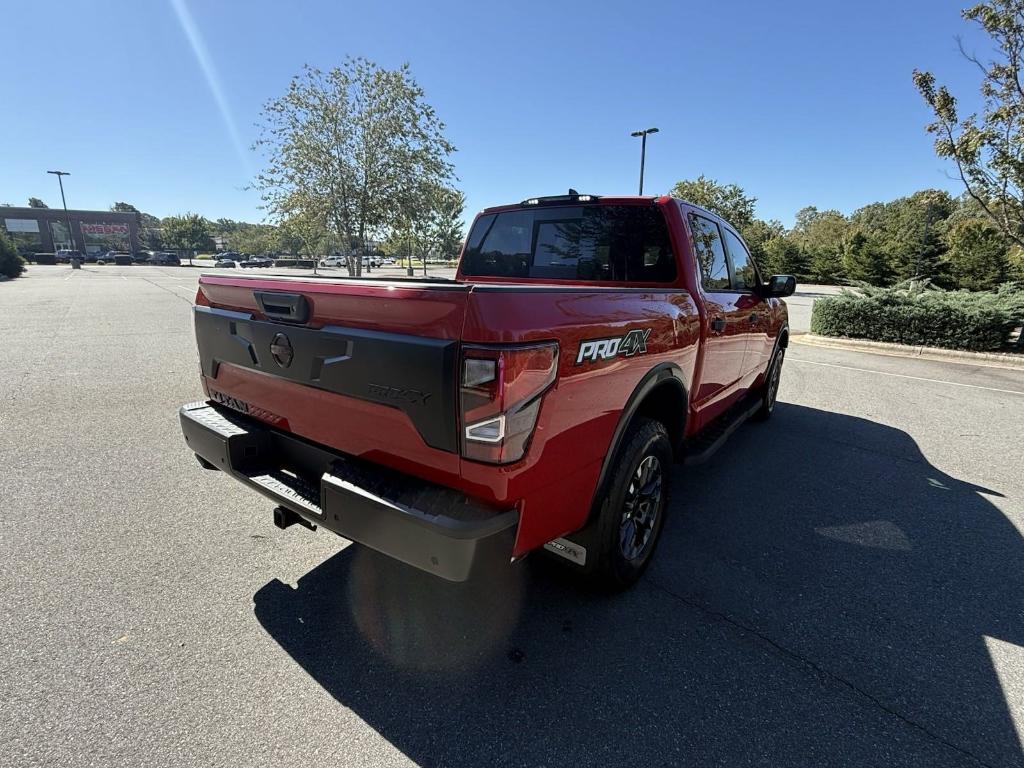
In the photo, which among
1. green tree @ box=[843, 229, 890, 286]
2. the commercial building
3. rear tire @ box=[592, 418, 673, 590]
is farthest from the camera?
the commercial building

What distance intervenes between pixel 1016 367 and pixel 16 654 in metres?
13.3

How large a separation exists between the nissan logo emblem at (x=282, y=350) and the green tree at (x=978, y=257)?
1211 inches

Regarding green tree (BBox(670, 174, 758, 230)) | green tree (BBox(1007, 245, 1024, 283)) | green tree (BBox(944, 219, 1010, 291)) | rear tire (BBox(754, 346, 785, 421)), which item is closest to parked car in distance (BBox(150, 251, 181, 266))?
green tree (BBox(670, 174, 758, 230))

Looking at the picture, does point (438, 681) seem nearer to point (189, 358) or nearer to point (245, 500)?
point (245, 500)

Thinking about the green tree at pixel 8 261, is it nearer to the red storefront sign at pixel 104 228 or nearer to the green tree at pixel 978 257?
the green tree at pixel 978 257

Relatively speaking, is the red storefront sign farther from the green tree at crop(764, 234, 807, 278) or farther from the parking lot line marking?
the parking lot line marking

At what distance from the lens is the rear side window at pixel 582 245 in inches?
129

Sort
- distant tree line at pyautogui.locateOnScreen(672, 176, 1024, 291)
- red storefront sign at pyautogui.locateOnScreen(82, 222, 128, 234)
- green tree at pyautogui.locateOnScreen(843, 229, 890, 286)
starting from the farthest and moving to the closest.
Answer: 1. red storefront sign at pyautogui.locateOnScreen(82, 222, 128, 234)
2. green tree at pyautogui.locateOnScreen(843, 229, 890, 286)
3. distant tree line at pyautogui.locateOnScreen(672, 176, 1024, 291)

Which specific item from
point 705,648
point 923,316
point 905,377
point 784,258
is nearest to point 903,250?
point 784,258

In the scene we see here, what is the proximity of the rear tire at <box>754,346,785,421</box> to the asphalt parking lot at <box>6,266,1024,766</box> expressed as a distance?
1443 mm

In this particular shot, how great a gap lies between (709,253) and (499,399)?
264cm

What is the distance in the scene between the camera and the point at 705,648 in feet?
7.63

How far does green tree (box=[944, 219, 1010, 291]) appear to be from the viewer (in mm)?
23328

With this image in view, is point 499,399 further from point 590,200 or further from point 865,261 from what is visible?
point 865,261
